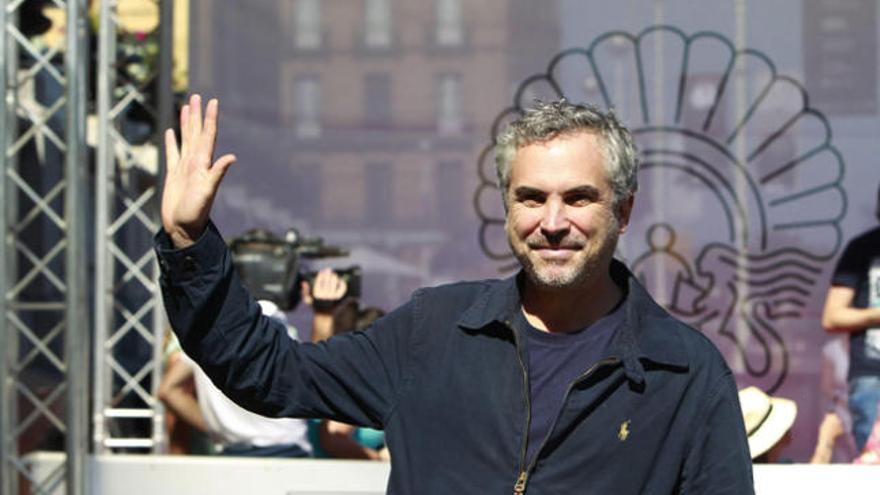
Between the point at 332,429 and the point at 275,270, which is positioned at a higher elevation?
the point at 275,270

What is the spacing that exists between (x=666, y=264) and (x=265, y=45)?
1.73 metres

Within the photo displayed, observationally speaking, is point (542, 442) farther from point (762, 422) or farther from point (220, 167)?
point (762, 422)

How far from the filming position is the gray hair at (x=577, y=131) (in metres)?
Result: 1.96

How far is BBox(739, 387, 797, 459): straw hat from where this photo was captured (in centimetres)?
389

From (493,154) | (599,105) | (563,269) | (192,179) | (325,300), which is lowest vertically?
(325,300)

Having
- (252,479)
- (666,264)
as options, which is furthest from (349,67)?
(252,479)

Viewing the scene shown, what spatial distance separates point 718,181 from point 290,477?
210cm

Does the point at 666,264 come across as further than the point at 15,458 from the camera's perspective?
Yes

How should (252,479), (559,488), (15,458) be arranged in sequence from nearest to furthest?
(559,488)
(252,479)
(15,458)

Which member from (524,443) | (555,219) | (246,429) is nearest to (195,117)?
(555,219)

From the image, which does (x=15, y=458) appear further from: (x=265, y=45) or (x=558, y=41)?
(x=558, y=41)

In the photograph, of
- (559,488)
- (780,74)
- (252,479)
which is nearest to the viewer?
(559,488)

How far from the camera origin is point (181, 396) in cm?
466

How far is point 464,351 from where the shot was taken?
6.57 feet
